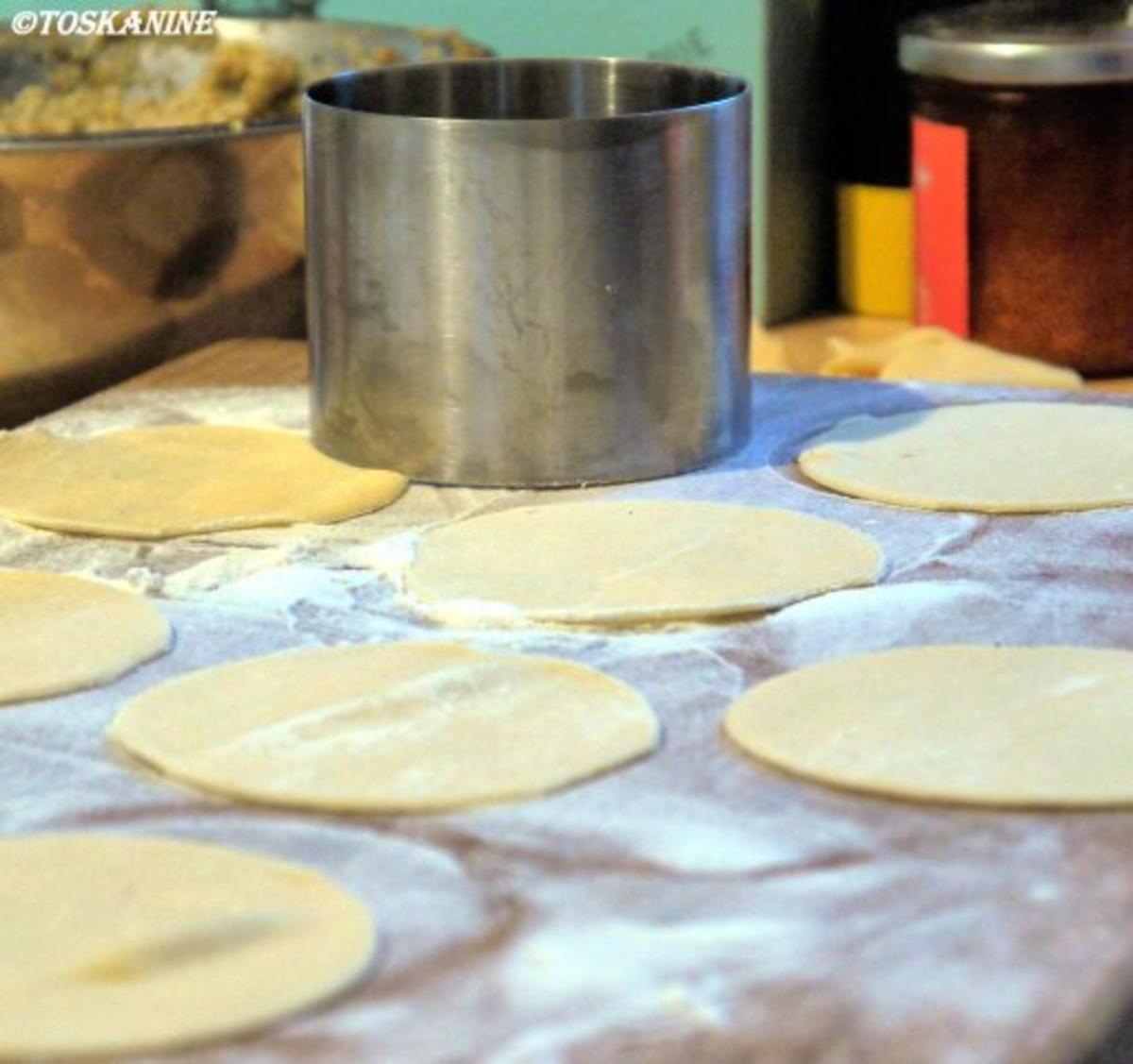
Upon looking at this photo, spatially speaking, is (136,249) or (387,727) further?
(136,249)

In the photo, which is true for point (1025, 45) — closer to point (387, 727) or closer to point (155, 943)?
point (387, 727)

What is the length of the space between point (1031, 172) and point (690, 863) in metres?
1.15

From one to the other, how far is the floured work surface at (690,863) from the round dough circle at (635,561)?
0.06ft

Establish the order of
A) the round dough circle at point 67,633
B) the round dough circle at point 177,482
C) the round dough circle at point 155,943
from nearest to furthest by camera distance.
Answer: the round dough circle at point 155,943 → the round dough circle at point 67,633 → the round dough circle at point 177,482

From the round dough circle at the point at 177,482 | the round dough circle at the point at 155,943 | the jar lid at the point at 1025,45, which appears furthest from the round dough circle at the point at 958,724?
the jar lid at the point at 1025,45

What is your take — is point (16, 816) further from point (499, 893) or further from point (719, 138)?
point (719, 138)

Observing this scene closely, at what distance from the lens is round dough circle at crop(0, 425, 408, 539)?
4.00ft

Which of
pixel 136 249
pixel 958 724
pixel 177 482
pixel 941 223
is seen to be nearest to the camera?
pixel 958 724

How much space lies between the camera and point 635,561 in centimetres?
114

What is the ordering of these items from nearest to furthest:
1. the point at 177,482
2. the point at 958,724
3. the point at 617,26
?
the point at 958,724, the point at 177,482, the point at 617,26

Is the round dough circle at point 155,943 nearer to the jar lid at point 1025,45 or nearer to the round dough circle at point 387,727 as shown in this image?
the round dough circle at point 387,727

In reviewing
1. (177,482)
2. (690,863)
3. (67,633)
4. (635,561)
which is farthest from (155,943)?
(177,482)

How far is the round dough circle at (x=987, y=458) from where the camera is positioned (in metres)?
1.23

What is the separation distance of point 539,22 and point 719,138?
805 millimetres
